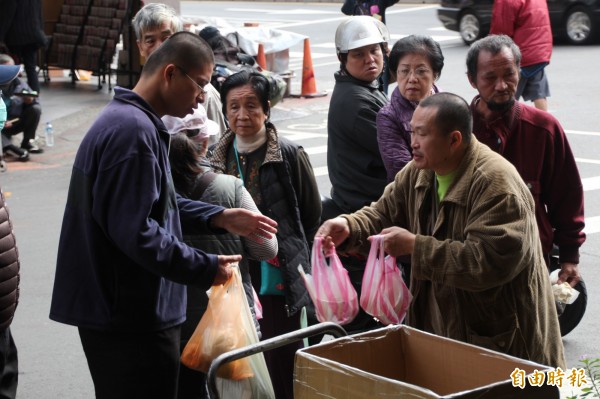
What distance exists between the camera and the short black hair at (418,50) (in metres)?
5.79

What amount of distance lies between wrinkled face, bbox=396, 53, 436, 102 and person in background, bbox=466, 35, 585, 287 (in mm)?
681

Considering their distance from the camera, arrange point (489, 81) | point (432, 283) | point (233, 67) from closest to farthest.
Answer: point (432, 283) → point (489, 81) → point (233, 67)

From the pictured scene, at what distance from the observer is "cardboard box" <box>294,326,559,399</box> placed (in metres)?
3.07

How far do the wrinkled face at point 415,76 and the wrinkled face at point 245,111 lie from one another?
2.95 feet

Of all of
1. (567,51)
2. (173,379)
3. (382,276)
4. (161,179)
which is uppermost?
(161,179)

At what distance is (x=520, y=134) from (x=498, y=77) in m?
0.29

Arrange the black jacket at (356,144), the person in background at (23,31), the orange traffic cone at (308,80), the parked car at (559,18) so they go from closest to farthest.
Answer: the black jacket at (356,144) → the person in background at (23,31) → the orange traffic cone at (308,80) → the parked car at (559,18)

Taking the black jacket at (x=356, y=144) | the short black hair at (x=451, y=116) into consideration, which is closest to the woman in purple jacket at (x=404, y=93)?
the black jacket at (x=356, y=144)

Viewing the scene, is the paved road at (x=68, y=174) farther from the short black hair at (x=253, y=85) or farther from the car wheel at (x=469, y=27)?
the short black hair at (x=253, y=85)

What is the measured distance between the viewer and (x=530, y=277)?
402 centimetres

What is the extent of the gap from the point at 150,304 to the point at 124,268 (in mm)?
169

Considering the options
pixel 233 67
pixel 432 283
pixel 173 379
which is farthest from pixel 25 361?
pixel 233 67

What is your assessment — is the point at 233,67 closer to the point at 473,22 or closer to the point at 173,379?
the point at 173,379

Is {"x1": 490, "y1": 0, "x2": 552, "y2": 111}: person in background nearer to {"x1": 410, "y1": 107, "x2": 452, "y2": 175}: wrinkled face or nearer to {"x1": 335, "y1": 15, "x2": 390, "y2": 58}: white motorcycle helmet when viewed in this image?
{"x1": 335, "y1": 15, "x2": 390, "y2": 58}: white motorcycle helmet
